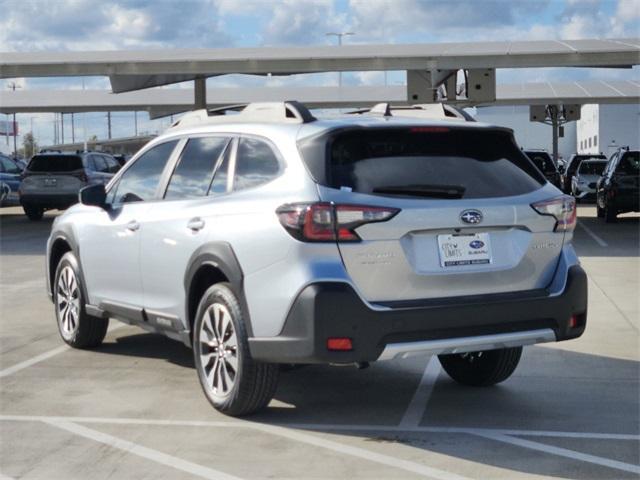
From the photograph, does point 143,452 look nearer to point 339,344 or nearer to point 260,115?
point 339,344

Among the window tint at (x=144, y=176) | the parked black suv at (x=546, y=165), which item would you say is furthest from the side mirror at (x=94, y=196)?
the parked black suv at (x=546, y=165)

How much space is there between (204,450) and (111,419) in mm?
946

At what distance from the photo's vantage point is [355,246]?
6.02 m

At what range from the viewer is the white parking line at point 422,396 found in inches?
264

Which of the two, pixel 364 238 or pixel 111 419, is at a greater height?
pixel 364 238

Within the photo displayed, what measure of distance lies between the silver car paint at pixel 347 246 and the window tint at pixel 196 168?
0.11 m

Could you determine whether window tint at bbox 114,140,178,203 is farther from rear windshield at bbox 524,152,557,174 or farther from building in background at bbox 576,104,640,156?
building in background at bbox 576,104,640,156

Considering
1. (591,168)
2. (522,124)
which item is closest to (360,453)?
(591,168)

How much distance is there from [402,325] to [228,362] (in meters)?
1.19

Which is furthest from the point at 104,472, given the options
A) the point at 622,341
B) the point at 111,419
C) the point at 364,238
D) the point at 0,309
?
the point at 0,309

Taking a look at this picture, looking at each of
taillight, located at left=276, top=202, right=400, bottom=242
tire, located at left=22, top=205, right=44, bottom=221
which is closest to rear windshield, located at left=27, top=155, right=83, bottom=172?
tire, located at left=22, top=205, right=44, bottom=221

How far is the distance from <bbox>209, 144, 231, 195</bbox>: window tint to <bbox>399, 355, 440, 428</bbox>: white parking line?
1.76m

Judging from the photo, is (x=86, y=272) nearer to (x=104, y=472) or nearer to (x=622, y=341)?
(x=104, y=472)

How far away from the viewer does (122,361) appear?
28.3 feet
